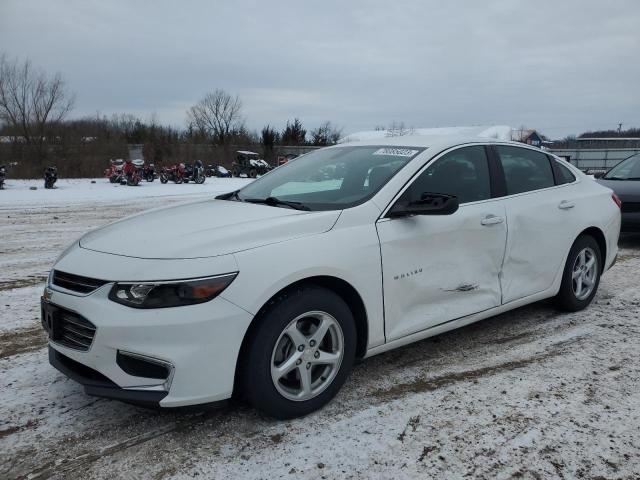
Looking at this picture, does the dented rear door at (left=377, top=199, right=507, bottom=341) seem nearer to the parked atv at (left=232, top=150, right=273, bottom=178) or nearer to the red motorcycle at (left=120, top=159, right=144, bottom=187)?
the red motorcycle at (left=120, top=159, right=144, bottom=187)

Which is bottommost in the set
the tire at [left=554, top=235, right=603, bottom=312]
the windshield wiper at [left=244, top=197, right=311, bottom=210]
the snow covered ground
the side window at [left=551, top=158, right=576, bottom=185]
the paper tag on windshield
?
the snow covered ground

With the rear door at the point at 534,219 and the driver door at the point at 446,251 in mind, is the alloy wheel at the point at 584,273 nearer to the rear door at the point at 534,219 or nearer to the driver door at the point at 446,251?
the rear door at the point at 534,219

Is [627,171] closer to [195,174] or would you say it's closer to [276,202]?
[276,202]

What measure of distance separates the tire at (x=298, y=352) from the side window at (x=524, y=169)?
6.60 feet

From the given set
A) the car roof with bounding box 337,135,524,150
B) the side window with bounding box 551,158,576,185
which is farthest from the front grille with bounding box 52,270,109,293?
the side window with bounding box 551,158,576,185

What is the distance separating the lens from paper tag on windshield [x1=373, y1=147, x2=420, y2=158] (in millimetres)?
3768

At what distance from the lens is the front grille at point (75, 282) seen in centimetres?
271

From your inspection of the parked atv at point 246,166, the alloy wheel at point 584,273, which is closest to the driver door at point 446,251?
the alloy wheel at point 584,273

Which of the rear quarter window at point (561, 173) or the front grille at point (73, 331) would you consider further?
the rear quarter window at point (561, 173)

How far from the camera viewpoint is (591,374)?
11.7 feet

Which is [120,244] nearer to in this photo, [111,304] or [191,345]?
[111,304]

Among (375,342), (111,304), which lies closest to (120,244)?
(111,304)

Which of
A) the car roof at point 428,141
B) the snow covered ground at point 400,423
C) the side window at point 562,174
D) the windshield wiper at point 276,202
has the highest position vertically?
the car roof at point 428,141

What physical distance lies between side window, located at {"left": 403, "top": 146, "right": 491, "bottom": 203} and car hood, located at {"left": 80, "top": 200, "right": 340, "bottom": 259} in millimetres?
770
